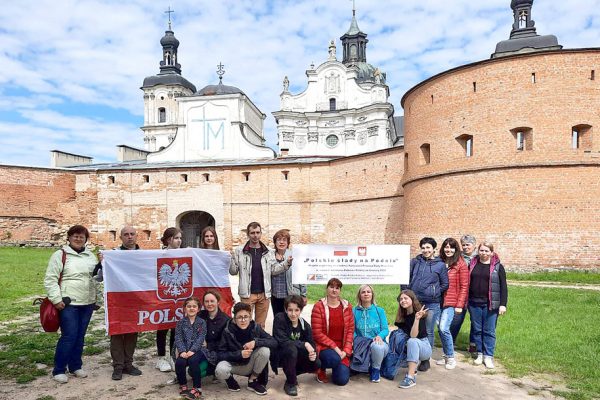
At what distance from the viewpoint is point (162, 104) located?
46781mm

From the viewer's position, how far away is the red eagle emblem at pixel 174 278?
4982mm

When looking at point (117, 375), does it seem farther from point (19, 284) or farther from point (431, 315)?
point (19, 284)

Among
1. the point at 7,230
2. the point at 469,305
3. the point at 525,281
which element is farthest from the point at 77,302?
the point at 7,230

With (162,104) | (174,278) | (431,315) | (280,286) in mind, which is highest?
(162,104)

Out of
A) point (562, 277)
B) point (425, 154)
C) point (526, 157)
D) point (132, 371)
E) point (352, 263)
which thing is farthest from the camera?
point (425, 154)

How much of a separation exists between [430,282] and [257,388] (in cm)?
216

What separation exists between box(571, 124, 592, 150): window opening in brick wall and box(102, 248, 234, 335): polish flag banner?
11.3 meters

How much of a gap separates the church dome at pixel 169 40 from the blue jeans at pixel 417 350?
49984 millimetres

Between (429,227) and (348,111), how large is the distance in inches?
1000

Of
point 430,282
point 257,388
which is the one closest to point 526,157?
point 430,282

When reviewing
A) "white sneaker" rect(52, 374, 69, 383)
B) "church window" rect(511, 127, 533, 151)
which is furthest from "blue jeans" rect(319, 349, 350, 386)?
"church window" rect(511, 127, 533, 151)

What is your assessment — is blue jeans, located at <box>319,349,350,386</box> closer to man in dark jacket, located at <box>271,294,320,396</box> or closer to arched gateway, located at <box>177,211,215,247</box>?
man in dark jacket, located at <box>271,294,320,396</box>

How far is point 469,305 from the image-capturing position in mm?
5066

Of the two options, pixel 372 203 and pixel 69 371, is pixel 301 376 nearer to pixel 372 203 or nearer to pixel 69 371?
pixel 69 371
